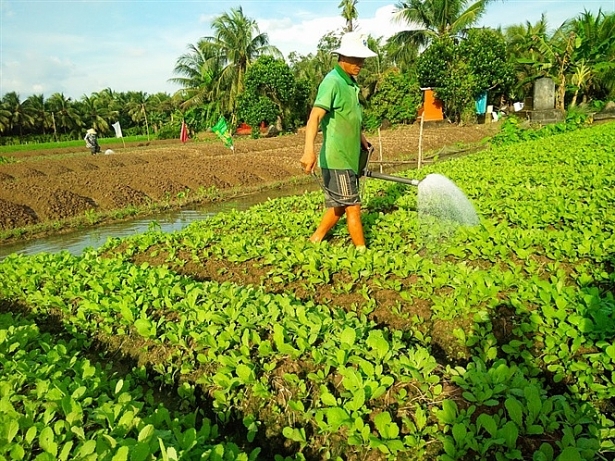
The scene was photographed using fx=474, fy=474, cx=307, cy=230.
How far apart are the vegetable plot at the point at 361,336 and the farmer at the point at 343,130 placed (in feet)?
1.47

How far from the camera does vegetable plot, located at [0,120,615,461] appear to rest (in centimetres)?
184

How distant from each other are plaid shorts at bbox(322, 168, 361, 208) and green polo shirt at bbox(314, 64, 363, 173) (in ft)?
0.18

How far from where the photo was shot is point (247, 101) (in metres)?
29.4

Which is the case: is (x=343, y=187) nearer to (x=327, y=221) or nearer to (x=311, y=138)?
(x=327, y=221)

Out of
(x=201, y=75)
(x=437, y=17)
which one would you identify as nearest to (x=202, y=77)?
(x=201, y=75)

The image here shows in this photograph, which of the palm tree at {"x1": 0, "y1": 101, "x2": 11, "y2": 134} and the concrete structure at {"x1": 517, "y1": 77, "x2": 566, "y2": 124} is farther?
the palm tree at {"x1": 0, "y1": 101, "x2": 11, "y2": 134}

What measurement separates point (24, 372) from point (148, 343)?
77cm

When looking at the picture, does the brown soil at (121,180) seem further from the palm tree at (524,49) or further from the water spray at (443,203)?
the palm tree at (524,49)

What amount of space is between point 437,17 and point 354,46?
26961 millimetres

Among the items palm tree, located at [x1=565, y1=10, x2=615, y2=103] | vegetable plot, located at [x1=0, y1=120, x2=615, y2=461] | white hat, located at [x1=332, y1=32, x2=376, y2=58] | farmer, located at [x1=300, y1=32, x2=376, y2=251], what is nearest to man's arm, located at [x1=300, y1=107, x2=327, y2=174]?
farmer, located at [x1=300, y1=32, x2=376, y2=251]

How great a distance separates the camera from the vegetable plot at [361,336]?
184cm

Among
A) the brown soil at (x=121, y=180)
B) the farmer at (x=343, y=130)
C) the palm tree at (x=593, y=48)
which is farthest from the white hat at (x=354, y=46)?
the palm tree at (x=593, y=48)

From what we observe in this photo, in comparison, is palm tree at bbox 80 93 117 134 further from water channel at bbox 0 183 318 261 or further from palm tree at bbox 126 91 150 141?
water channel at bbox 0 183 318 261

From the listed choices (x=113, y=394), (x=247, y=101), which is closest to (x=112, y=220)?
(x=113, y=394)
